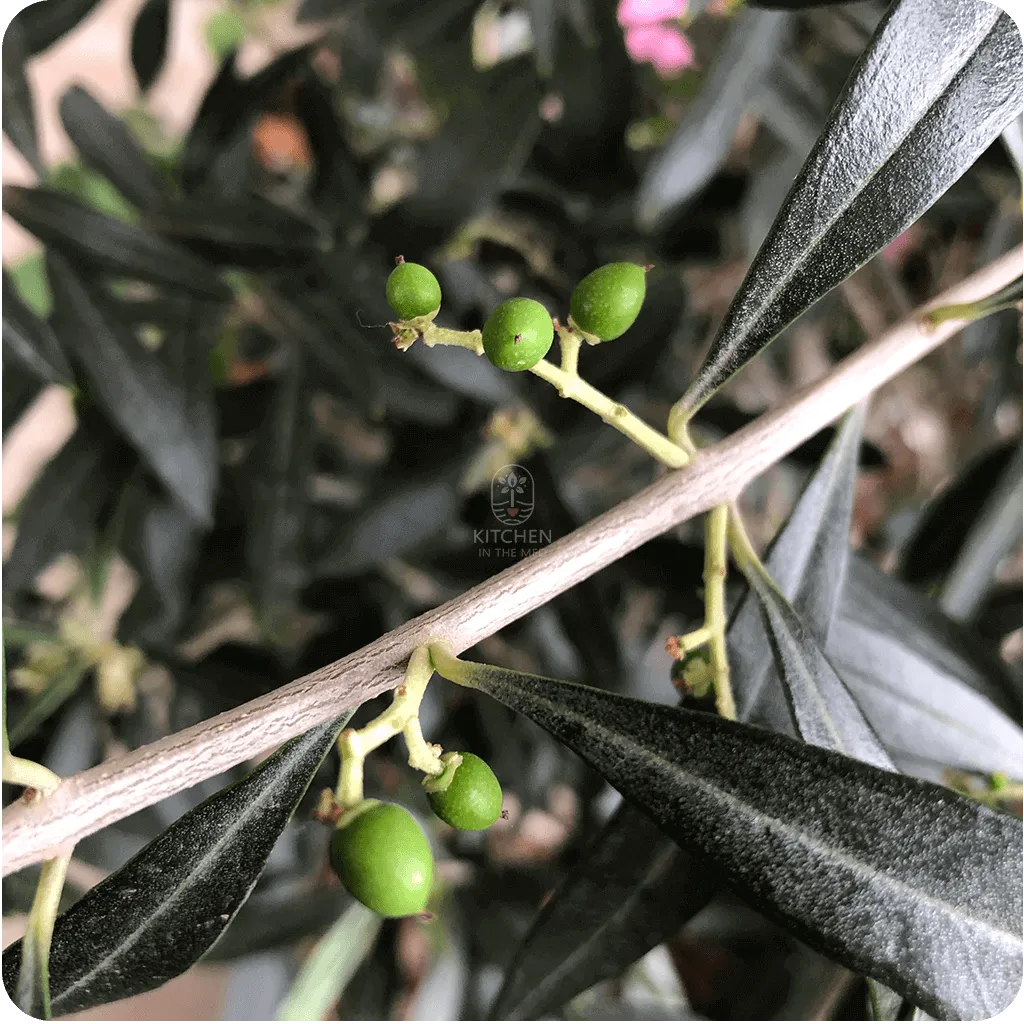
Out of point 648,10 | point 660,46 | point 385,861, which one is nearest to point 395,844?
point 385,861

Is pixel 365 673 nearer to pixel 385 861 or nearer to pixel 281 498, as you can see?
pixel 385 861

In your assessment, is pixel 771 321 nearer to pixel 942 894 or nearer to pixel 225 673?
pixel 942 894

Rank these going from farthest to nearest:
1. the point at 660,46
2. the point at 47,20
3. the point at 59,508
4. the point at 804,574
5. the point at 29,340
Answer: the point at 660,46 → the point at 59,508 → the point at 47,20 → the point at 29,340 → the point at 804,574

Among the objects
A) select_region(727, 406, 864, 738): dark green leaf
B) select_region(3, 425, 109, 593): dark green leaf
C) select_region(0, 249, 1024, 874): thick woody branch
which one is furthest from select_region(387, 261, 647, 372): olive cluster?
select_region(3, 425, 109, 593): dark green leaf

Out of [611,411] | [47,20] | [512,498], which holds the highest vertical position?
[47,20]

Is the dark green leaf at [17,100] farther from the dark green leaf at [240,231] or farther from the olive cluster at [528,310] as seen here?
the olive cluster at [528,310]

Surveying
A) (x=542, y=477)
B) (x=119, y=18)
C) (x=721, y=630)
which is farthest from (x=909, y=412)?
(x=119, y=18)
